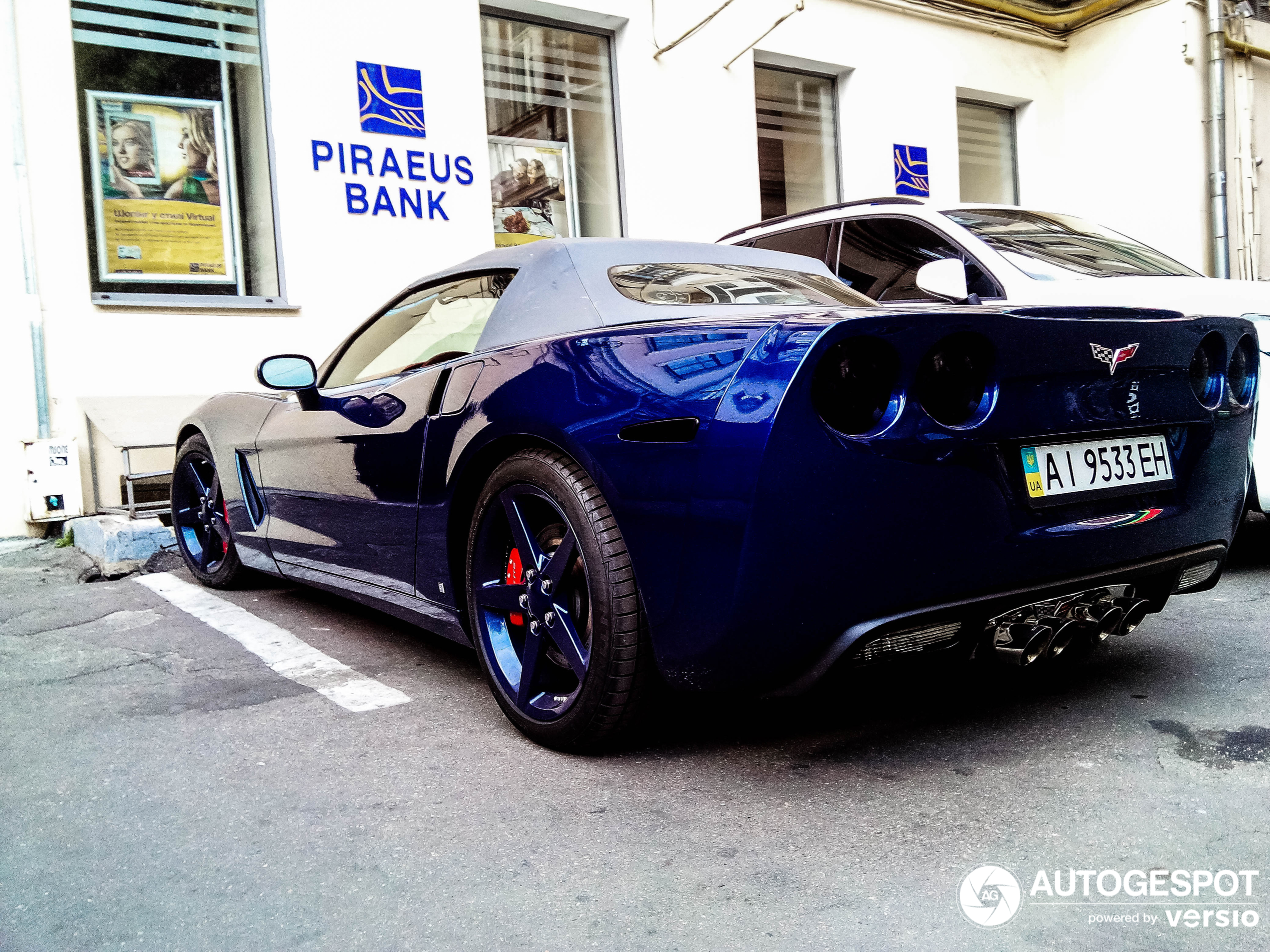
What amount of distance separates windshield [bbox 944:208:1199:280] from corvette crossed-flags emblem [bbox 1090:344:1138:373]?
95.2 inches

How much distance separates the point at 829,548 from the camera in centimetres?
199

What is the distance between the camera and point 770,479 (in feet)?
6.32

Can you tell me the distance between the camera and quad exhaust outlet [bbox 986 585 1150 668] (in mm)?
2252

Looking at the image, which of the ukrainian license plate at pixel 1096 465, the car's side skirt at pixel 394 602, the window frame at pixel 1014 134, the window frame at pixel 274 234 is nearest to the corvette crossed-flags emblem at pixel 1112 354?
the ukrainian license plate at pixel 1096 465

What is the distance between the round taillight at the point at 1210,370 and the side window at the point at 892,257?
222cm

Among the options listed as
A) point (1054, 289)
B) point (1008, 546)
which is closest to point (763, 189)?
point (1054, 289)

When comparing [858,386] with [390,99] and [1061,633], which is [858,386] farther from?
[390,99]

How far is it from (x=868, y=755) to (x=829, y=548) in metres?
0.67

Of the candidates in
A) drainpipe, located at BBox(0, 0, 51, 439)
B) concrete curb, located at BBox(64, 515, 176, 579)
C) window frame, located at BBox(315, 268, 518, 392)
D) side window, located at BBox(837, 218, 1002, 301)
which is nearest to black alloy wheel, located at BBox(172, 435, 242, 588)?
concrete curb, located at BBox(64, 515, 176, 579)

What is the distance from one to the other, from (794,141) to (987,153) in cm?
295

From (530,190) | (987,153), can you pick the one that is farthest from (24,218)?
(987,153)

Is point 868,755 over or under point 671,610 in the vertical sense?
under

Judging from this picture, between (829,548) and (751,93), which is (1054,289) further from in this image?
(751,93)

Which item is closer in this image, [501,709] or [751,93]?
[501,709]
